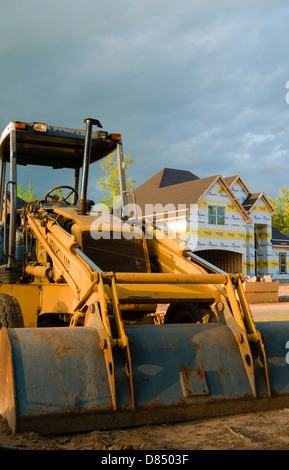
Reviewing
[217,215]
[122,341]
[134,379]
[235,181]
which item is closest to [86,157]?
[122,341]

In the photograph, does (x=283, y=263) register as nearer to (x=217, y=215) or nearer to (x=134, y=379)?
(x=217, y=215)

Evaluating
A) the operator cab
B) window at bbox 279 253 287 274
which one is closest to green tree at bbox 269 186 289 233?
window at bbox 279 253 287 274

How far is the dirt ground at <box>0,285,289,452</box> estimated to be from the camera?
357 centimetres

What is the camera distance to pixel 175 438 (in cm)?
378

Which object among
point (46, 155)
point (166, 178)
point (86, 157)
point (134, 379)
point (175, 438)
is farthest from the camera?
point (166, 178)

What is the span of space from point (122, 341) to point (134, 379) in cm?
30

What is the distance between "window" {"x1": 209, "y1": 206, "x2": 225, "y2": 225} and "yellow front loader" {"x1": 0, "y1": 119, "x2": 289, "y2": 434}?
28917mm

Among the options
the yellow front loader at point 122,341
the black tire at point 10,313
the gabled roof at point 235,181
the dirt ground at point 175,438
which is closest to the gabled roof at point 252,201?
the gabled roof at point 235,181

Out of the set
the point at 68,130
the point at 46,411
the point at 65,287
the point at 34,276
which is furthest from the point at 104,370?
the point at 68,130

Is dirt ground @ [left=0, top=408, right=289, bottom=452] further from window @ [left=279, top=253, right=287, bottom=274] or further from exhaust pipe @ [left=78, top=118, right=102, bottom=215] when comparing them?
window @ [left=279, top=253, right=287, bottom=274]

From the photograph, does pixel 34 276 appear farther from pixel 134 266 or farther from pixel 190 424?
pixel 190 424

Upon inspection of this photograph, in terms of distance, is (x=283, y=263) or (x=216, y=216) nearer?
(x=216, y=216)

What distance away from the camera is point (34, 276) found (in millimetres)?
6633

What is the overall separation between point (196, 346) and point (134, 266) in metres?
1.82
